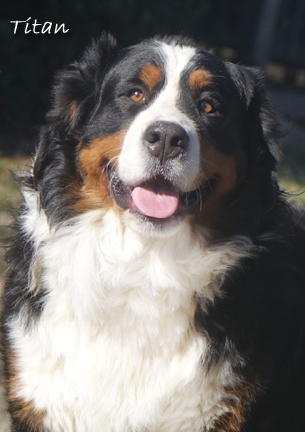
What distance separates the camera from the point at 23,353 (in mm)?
2820

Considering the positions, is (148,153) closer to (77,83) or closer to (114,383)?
(77,83)

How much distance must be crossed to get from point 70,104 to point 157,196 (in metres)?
0.63

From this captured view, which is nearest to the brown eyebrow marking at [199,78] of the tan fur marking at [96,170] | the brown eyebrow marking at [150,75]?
the brown eyebrow marking at [150,75]

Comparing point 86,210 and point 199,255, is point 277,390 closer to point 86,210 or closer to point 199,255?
point 199,255

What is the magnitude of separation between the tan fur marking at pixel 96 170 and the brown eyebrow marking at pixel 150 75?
0.84ft

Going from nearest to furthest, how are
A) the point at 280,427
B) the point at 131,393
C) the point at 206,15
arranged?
the point at 131,393 → the point at 280,427 → the point at 206,15

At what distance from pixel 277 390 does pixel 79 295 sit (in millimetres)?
997

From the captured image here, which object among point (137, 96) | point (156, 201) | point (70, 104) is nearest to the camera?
point (156, 201)

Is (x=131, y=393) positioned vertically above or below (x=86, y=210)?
below

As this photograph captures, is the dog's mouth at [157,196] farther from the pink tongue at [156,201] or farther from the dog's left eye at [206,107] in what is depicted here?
the dog's left eye at [206,107]

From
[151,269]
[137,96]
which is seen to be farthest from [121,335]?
[137,96]

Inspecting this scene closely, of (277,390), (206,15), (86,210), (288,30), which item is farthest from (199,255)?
(288,30)

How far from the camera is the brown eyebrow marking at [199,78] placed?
2.79 meters

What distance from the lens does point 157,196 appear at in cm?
276
